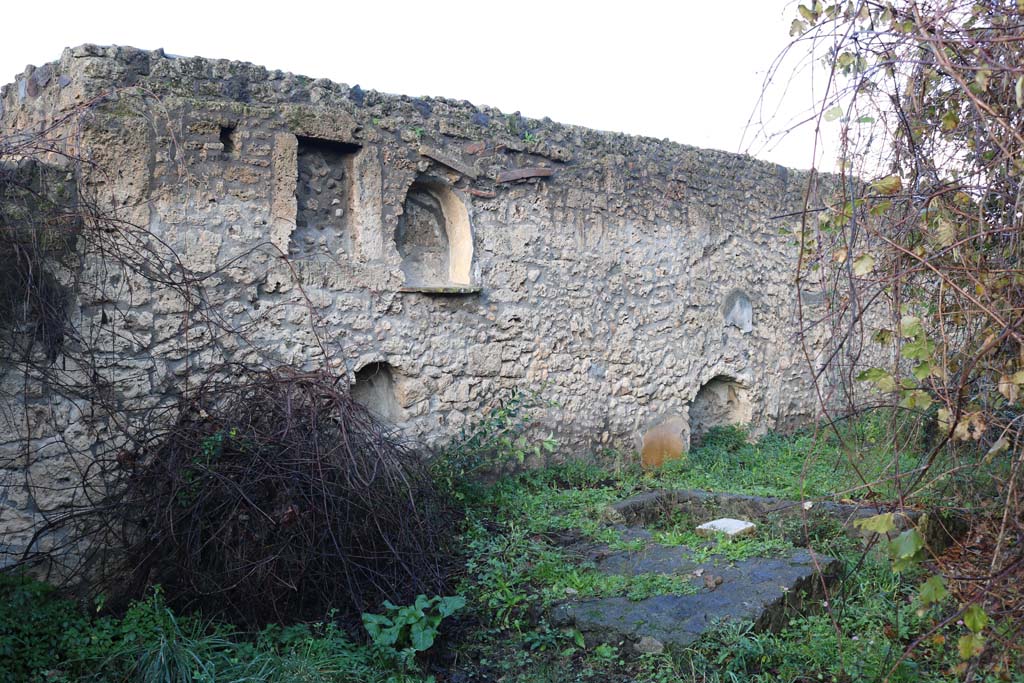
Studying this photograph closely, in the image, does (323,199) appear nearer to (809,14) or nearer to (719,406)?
(809,14)

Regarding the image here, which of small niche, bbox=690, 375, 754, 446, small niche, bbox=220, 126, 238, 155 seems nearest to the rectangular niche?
small niche, bbox=220, 126, 238, 155

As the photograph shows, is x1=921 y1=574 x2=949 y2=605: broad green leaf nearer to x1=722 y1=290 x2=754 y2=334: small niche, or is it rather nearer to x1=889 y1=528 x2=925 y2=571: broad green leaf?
x1=889 y1=528 x2=925 y2=571: broad green leaf

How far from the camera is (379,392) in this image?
17.5ft

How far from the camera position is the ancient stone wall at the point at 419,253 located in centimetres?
422

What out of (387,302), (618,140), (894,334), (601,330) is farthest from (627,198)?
(894,334)

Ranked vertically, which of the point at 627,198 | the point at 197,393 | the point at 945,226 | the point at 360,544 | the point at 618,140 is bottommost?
the point at 360,544

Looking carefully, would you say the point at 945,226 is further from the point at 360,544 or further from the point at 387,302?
the point at 387,302

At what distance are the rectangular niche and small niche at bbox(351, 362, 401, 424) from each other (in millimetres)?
757

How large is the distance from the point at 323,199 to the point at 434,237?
0.87 meters

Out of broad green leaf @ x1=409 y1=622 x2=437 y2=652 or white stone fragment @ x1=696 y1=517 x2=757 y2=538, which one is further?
white stone fragment @ x1=696 y1=517 x2=757 y2=538

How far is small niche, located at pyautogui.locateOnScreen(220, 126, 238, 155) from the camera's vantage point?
14.9ft

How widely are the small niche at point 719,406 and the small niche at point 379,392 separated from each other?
2.93 meters

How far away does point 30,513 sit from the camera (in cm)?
391

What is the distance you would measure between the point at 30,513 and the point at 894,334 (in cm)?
368
